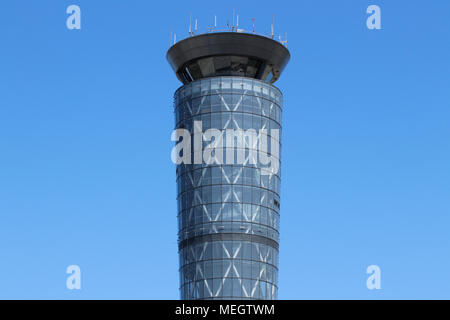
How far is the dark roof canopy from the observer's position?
176000 mm

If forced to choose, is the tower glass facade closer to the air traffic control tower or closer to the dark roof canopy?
the air traffic control tower

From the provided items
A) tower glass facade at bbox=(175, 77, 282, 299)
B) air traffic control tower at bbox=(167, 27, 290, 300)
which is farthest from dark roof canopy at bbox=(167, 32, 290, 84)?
tower glass facade at bbox=(175, 77, 282, 299)

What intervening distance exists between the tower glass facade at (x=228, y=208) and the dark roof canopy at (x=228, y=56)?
8.62 feet

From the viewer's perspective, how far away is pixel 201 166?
579 feet

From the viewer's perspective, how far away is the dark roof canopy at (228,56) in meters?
176

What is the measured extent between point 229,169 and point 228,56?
21952 millimetres

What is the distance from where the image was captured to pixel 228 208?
173 m

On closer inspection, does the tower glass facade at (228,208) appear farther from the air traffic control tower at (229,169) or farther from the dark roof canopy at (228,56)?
the dark roof canopy at (228,56)

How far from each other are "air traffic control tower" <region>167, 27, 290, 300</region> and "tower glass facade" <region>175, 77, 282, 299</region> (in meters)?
0.19

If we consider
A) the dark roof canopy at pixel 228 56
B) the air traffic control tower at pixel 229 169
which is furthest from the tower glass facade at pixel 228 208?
the dark roof canopy at pixel 228 56

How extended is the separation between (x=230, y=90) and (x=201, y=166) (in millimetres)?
15654

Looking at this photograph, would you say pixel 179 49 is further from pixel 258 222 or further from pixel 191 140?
pixel 258 222

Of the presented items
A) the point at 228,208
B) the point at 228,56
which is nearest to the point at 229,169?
the point at 228,208
